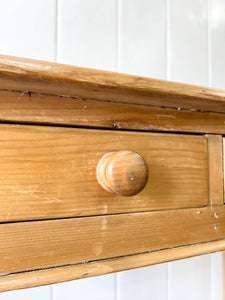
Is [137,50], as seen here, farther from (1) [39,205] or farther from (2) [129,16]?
(1) [39,205]

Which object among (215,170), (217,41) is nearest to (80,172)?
(215,170)

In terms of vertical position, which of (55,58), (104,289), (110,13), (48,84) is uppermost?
(110,13)

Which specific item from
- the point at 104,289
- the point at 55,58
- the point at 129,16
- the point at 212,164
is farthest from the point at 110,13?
the point at 104,289

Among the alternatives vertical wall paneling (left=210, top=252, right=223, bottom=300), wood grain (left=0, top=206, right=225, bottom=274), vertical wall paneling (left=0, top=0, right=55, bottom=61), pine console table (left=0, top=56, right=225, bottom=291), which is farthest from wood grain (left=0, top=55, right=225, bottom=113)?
vertical wall paneling (left=210, top=252, right=223, bottom=300)

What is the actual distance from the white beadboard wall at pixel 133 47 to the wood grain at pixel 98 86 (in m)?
0.40

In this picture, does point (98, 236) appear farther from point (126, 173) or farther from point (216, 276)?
point (216, 276)

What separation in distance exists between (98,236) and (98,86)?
151 mm

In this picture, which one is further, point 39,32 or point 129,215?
point 39,32

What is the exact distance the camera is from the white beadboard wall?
2.21 ft

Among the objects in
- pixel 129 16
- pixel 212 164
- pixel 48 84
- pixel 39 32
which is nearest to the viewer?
pixel 48 84

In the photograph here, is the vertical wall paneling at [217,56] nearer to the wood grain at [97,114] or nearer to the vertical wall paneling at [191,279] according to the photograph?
the vertical wall paneling at [191,279]

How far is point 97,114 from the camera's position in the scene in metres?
0.34

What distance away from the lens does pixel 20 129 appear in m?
0.30

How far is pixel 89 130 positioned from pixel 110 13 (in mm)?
530
